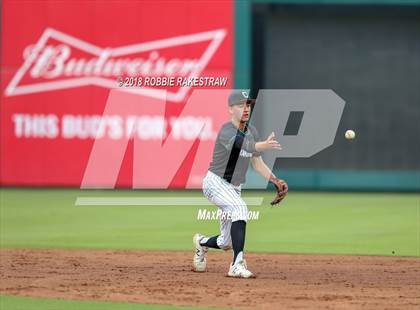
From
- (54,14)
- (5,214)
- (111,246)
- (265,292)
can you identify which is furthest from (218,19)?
(265,292)

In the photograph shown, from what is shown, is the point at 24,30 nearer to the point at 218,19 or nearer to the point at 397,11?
the point at 218,19

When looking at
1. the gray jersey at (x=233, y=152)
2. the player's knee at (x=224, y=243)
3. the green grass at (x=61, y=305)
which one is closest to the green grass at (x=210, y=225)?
the player's knee at (x=224, y=243)

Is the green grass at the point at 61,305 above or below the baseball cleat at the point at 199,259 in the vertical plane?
above

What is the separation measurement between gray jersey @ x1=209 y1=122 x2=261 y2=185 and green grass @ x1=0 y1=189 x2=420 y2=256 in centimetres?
352

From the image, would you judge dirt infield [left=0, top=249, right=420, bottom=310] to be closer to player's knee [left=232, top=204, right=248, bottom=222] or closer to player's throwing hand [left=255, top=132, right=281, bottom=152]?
player's knee [left=232, top=204, right=248, bottom=222]

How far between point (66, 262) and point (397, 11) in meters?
17.2

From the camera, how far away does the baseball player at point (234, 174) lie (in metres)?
11.9

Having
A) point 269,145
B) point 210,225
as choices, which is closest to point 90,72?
point 210,225

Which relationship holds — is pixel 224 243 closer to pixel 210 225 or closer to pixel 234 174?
pixel 234 174

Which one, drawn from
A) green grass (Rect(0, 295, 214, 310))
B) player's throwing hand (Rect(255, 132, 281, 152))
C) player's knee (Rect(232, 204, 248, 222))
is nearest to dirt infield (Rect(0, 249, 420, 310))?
green grass (Rect(0, 295, 214, 310))

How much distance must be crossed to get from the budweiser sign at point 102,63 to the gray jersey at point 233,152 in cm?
1570

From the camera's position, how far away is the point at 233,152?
12094mm

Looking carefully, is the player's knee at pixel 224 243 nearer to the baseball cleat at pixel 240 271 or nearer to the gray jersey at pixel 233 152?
the baseball cleat at pixel 240 271

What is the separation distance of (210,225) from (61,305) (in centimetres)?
956
